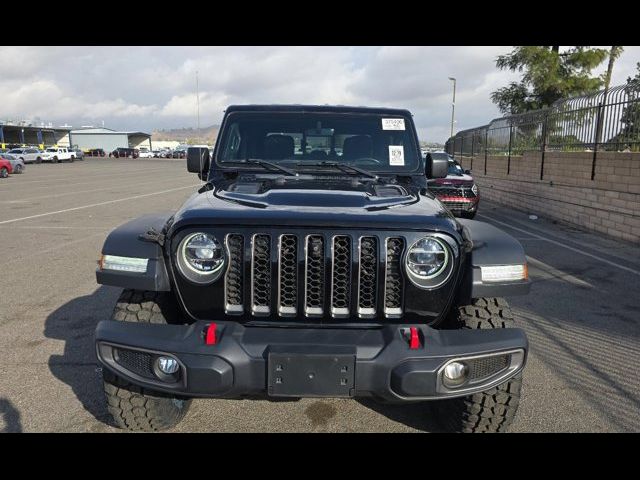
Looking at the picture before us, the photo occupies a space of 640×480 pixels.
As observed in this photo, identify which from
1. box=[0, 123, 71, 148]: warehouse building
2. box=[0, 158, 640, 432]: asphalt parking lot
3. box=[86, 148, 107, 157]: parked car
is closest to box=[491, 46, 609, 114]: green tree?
box=[0, 158, 640, 432]: asphalt parking lot

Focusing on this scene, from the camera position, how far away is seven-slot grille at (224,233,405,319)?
7.73 feet

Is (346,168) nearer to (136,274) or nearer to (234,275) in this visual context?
(234,275)

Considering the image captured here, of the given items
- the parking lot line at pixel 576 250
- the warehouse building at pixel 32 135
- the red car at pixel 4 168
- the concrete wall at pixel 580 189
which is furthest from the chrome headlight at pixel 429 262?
the warehouse building at pixel 32 135

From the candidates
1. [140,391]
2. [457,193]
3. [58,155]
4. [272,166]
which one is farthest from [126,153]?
[140,391]

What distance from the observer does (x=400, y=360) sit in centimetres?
215

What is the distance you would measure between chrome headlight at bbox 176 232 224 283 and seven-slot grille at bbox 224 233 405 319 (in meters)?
0.07

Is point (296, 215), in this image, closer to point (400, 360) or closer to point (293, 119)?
point (400, 360)

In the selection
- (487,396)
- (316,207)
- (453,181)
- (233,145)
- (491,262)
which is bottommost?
(487,396)

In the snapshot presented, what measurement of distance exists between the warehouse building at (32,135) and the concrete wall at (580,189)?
68602 millimetres

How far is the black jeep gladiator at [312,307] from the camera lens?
2.16 m

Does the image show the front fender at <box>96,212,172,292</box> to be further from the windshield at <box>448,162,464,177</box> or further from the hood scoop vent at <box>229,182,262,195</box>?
the windshield at <box>448,162,464,177</box>

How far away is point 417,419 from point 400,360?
1.06 metres

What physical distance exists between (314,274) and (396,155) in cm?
174

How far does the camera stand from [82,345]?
4.00m
